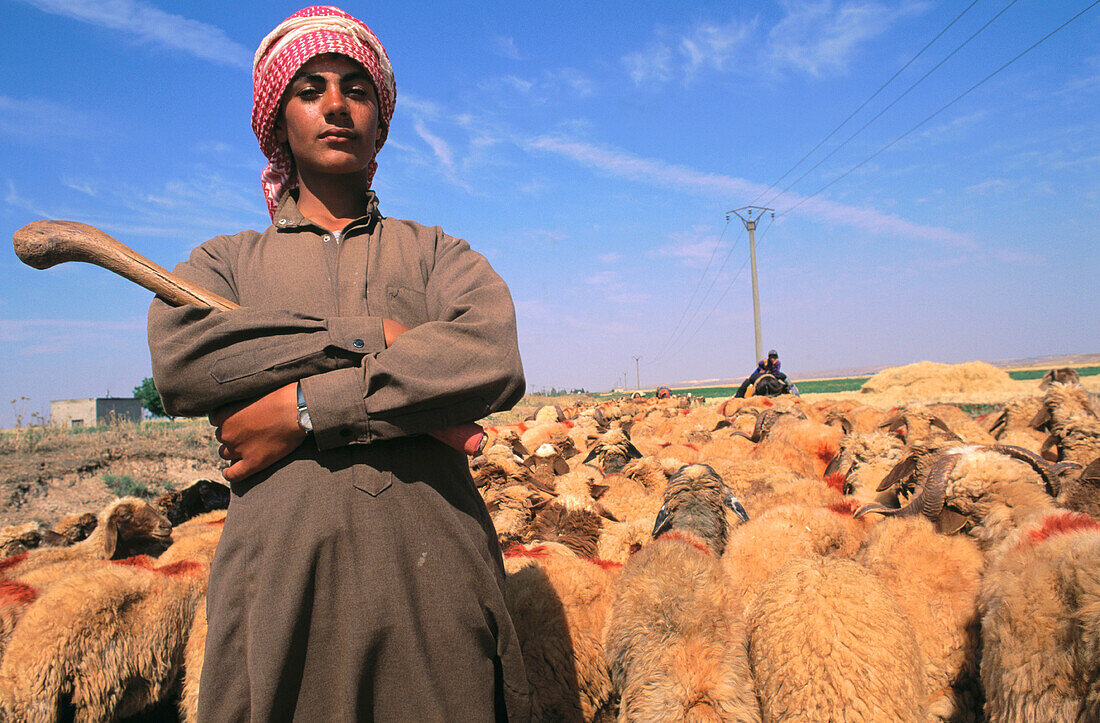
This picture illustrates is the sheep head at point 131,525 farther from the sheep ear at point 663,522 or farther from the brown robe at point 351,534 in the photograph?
the sheep ear at point 663,522

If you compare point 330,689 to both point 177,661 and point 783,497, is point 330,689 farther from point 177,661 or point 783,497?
point 783,497

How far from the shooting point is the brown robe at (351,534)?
1.41m

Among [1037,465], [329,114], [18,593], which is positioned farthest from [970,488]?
[18,593]

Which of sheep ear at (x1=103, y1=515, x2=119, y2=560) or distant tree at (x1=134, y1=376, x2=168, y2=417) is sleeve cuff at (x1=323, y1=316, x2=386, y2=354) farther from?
distant tree at (x1=134, y1=376, x2=168, y2=417)

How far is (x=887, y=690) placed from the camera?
70.6 inches

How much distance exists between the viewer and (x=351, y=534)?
1461mm

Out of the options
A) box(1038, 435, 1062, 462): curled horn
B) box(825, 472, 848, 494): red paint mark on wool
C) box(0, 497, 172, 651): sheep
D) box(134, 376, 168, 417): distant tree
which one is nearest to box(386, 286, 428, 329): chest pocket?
box(0, 497, 172, 651): sheep

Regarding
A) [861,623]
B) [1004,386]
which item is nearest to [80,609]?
[861,623]

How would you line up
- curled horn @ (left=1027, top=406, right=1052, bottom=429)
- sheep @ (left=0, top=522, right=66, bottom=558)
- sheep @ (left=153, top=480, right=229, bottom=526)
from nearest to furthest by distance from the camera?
sheep @ (left=0, top=522, right=66, bottom=558) → sheep @ (left=153, top=480, right=229, bottom=526) → curled horn @ (left=1027, top=406, right=1052, bottom=429)

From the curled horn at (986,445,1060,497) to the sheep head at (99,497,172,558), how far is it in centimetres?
466

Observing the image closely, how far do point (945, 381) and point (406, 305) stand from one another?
122 feet

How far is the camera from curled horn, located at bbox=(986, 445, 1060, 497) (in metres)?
2.99

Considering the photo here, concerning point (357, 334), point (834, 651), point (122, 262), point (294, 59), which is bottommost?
point (834, 651)

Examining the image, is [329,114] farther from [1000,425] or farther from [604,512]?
[1000,425]
